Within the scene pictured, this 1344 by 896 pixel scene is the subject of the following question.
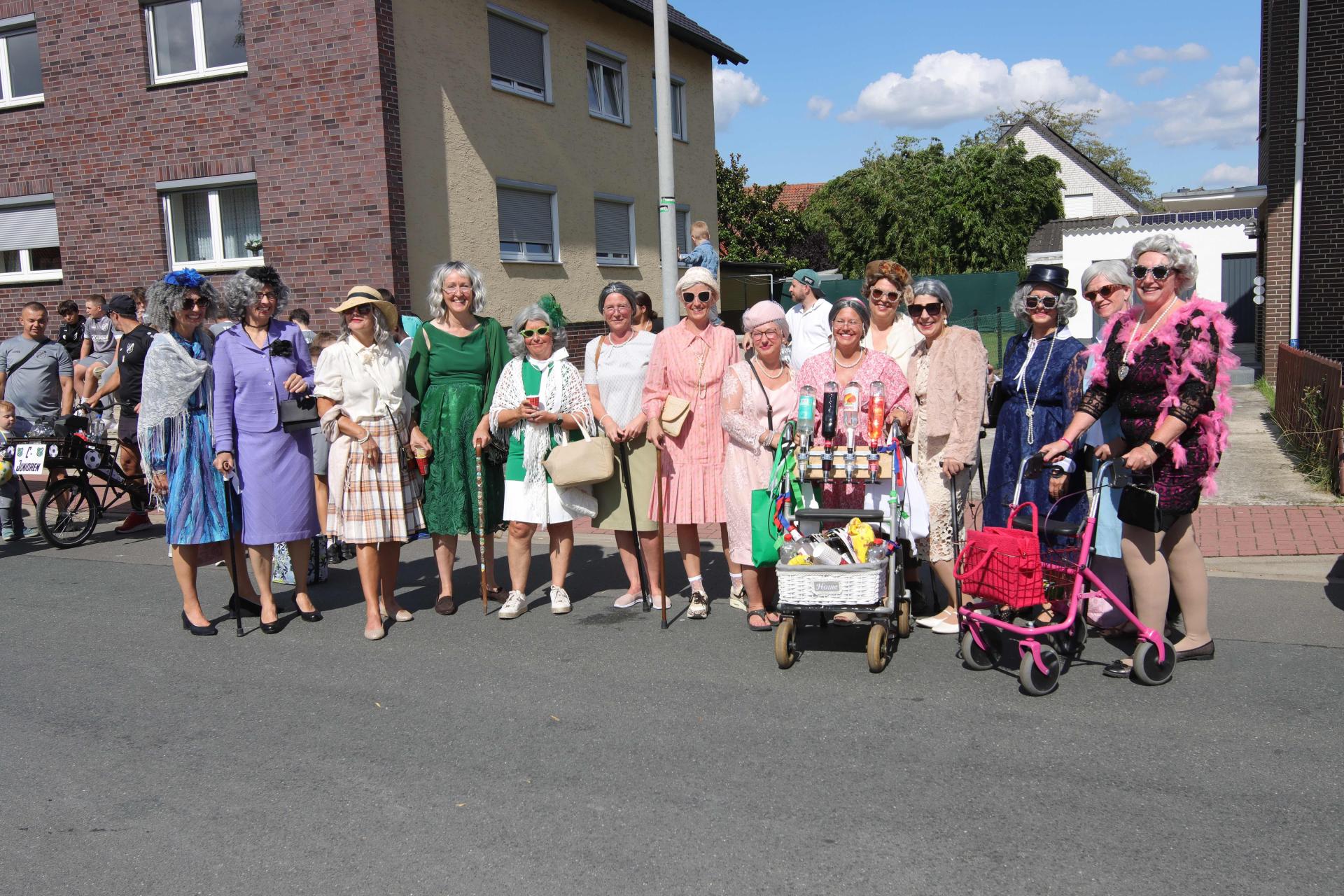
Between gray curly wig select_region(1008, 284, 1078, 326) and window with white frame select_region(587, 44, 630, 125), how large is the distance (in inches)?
602

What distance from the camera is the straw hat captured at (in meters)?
6.21

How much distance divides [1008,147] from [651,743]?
40.2 metres

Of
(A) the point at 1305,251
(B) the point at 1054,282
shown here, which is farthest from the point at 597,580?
(A) the point at 1305,251

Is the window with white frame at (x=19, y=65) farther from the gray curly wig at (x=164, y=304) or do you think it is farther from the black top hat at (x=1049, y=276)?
the black top hat at (x=1049, y=276)

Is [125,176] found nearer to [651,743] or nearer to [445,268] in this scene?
[445,268]

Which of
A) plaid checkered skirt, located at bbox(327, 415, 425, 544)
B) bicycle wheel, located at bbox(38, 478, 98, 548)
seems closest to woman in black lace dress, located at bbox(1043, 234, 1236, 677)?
plaid checkered skirt, located at bbox(327, 415, 425, 544)

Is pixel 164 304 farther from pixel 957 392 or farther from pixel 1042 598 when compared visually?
pixel 1042 598

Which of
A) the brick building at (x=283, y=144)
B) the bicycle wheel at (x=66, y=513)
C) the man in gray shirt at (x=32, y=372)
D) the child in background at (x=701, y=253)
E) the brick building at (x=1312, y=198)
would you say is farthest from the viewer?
the brick building at (x=1312, y=198)

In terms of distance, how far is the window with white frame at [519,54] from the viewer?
56.9 ft

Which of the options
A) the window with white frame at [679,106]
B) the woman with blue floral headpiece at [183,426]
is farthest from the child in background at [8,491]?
the window with white frame at [679,106]

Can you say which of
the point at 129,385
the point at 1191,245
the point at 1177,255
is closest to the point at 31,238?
the point at 129,385

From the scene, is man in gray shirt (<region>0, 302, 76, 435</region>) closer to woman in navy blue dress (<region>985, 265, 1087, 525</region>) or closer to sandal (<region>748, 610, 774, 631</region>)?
sandal (<region>748, 610, 774, 631</region>)

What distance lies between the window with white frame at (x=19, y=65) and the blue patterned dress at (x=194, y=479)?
12957mm

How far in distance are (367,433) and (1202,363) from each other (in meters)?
4.35
